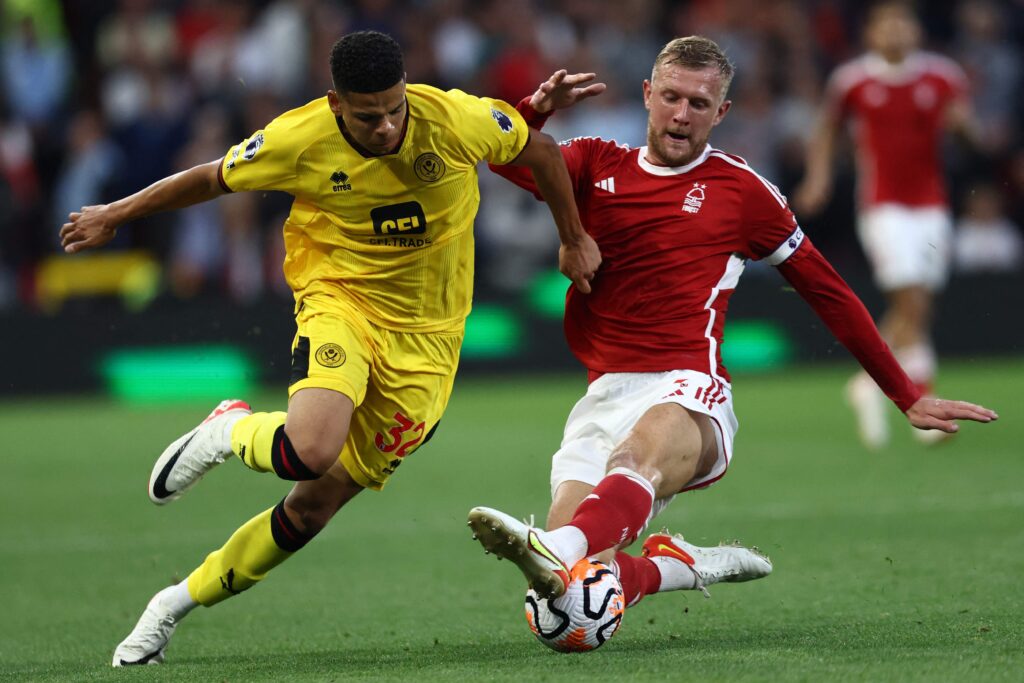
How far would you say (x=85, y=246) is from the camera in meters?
5.28

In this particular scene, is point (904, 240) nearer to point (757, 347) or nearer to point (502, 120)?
point (757, 347)

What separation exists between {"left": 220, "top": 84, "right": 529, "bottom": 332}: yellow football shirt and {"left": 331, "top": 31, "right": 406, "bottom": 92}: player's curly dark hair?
0.85ft

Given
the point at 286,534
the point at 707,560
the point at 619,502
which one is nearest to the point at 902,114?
the point at 707,560

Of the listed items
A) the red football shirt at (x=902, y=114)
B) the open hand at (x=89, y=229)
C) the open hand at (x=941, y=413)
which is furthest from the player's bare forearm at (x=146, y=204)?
the red football shirt at (x=902, y=114)

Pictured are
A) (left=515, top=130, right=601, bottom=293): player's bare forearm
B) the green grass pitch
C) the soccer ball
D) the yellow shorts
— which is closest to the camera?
the soccer ball

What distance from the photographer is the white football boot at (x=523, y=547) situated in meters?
4.46

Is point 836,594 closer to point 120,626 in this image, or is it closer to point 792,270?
point 792,270

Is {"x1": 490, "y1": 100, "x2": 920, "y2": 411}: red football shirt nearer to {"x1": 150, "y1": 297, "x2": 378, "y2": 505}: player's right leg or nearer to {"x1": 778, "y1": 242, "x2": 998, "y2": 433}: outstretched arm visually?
{"x1": 778, "y1": 242, "x2": 998, "y2": 433}: outstretched arm

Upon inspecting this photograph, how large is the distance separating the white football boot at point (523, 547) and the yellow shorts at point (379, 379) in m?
0.94

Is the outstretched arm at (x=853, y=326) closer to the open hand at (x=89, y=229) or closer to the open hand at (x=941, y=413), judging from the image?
the open hand at (x=941, y=413)

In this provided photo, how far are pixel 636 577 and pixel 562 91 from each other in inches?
66.3

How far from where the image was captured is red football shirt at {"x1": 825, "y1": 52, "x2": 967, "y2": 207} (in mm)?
11055

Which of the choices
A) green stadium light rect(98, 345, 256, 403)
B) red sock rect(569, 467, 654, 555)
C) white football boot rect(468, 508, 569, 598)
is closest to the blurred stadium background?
green stadium light rect(98, 345, 256, 403)

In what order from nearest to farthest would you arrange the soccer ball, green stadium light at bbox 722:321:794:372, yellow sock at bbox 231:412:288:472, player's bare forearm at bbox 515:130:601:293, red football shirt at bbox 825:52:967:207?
the soccer ball
yellow sock at bbox 231:412:288:472
player's bare forearm at bbox 515:130:601:293
red football shirt at bbox 825:52:967:207
green stadium light at bbox 722:321:794:372
